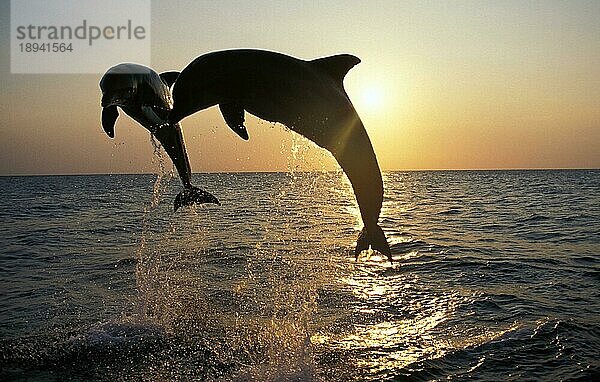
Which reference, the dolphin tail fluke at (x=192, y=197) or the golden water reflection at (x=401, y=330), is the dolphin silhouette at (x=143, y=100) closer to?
the dolphin tail fluke at (x=192, y=197)

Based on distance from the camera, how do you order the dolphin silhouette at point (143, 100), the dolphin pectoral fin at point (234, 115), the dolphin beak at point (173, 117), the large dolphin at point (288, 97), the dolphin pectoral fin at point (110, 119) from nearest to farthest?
Result: the large dolphin at point (288, 97), the dolphin pectoral fin at point (234, 115), the dolphin beak at point (173, 117), the dolphin silhouette at point (143, 100), the dolphin pectoral fin at point (110, 119)

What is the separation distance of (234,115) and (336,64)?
136 cm

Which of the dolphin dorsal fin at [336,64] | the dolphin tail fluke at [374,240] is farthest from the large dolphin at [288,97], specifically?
Result: the dolphin tail fluke at [374,240]

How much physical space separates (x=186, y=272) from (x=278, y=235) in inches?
400

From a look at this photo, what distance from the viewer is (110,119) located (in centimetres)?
745

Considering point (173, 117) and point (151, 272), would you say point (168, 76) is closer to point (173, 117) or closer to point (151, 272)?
point (173, 117)

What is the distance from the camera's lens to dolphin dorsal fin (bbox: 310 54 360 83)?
21.6 feet

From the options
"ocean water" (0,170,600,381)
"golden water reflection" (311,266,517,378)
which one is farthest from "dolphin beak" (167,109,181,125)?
"golden water reflection" (311,266,517,378)

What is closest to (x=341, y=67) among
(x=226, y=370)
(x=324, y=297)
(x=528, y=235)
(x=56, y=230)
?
(x=226, y=370)

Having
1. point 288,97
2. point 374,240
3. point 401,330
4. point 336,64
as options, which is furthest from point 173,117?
point 401,330

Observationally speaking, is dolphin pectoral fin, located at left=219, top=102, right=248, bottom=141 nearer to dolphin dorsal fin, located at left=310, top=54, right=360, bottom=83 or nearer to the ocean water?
dolphin dorsal fin, located at left=310, top=54, right=360, bottom=83

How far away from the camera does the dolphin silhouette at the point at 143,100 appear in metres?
6.65

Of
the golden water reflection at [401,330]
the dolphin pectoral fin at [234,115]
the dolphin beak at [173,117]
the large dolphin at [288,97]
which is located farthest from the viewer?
the golden water reflection at [401,330]

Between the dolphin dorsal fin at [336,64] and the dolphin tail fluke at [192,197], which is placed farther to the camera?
the dolphin tail fluke at [192,197]
